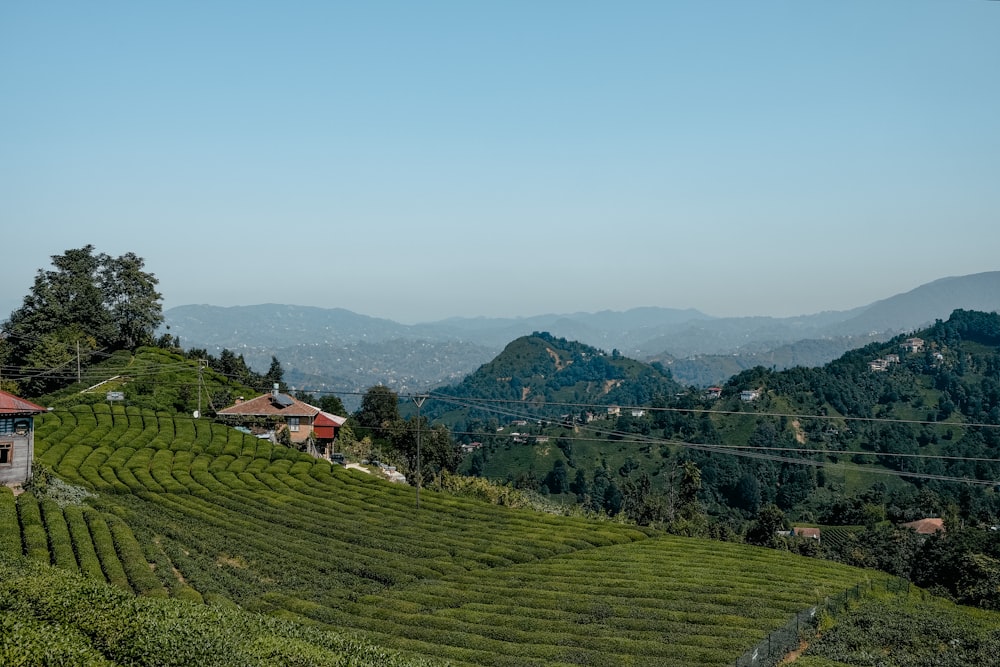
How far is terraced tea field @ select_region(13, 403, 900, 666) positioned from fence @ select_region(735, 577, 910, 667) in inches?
29.6

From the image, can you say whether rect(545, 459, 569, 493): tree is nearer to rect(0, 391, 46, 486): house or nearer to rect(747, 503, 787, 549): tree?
rect(747, 503, 787, 549): tree

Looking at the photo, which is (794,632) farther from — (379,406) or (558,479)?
(558,479)

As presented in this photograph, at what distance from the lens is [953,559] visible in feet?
198

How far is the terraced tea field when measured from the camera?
33.9 m

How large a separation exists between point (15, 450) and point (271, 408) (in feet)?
106

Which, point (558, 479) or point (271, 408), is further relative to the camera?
point (558, 479)

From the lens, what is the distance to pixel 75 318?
9475 centimetres

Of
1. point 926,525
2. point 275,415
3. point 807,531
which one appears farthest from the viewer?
point 807,531

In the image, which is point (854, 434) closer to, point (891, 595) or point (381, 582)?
point (891, 595)

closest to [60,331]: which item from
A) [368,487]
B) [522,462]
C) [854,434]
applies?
[368,487]

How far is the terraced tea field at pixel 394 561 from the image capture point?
3394 cm

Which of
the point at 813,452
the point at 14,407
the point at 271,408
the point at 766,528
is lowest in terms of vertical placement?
the point at 766,528

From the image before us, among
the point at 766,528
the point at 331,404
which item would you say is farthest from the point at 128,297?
the point at 766,528

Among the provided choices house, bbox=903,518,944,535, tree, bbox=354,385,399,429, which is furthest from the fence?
tree, bbox=354,385,399,429
